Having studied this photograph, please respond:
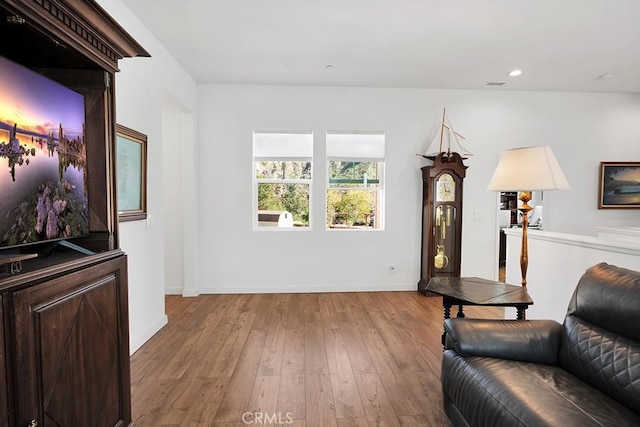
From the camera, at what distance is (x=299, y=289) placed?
14.4 feet

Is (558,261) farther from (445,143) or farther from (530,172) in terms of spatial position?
(445,143)

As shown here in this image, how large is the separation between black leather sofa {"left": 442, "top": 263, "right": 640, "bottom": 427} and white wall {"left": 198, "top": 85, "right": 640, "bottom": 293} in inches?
103

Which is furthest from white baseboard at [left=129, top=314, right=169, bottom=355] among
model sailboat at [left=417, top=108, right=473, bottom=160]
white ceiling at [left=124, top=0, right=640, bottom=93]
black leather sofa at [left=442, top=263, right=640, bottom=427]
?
model sailboat at [left=417, top=108, right=473, bottom=160]

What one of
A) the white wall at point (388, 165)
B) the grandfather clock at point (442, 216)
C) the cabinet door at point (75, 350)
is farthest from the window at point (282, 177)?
the cabinet door at point (75, 350)

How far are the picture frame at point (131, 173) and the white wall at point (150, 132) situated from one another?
76 millimetres

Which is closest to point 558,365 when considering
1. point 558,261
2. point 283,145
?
point 558,261

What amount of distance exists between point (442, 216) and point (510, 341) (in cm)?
275

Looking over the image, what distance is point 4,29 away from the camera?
1.17 metres

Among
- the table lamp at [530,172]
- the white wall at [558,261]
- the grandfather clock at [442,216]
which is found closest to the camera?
the table lamp at [530,172]

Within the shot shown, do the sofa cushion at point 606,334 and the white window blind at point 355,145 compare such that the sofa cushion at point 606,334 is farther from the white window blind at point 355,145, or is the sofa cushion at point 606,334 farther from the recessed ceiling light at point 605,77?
the recessed ceiling light at point 605,77

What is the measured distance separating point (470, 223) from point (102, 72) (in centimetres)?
446

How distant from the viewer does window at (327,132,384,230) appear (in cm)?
446

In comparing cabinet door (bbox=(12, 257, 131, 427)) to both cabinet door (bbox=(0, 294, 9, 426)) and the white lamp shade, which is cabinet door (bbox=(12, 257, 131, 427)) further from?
the white lamp shade

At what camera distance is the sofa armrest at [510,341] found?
1686 mm
